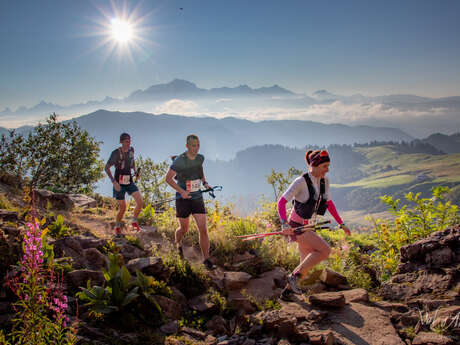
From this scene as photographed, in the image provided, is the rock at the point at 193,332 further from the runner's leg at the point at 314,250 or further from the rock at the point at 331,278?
the rock at the point at 331,278

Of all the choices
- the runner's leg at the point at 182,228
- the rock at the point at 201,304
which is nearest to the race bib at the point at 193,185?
the runner's leg at the point at 182,228

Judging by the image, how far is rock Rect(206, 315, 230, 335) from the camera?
4691mm

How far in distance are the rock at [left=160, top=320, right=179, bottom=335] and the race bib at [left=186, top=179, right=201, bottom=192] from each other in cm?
275

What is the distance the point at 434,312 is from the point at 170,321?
3894mm

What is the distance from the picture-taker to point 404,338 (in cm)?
431

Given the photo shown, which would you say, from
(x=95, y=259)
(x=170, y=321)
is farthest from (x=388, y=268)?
(x=95, y=259)

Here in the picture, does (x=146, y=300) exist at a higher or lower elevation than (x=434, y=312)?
higher

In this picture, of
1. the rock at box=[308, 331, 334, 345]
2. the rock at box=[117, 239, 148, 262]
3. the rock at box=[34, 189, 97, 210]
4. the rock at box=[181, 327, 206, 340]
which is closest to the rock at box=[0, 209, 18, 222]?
the rock at box=[117, 239, 148, 262]

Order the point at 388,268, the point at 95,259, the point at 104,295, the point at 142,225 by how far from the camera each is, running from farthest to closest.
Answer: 1. the point at 142,225
2. the point at 388,268
3. the point at 95,259
4. the point at 104,295

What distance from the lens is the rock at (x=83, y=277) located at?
470 cm

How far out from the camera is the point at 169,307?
4859 mm

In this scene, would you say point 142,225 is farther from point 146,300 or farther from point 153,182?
point 153,182

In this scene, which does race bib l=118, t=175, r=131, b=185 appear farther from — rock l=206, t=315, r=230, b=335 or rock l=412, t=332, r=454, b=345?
rock l=412, t=332, r=454, b=345

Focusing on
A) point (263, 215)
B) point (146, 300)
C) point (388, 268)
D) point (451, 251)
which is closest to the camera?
point (146, 300)
